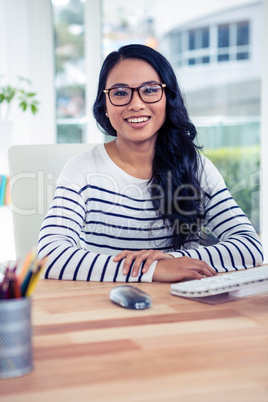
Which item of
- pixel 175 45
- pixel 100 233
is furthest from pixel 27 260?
pixel 175 45

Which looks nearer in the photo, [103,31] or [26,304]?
[26,304]

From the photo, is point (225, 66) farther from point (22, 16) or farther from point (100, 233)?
point (100, 233)

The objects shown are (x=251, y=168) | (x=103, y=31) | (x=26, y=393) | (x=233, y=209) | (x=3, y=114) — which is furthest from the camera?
(x=251, y=168)

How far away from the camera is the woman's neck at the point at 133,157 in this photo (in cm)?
175

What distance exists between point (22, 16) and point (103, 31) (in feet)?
1.92

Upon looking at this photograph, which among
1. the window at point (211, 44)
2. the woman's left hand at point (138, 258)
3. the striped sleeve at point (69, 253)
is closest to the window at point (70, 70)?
the window at point (211, 44)

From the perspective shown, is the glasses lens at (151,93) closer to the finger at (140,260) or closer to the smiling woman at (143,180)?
the smiling woman at (143,180)

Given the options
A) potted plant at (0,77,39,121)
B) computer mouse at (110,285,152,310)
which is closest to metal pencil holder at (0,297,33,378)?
computer mouse at (110,285,152,310)

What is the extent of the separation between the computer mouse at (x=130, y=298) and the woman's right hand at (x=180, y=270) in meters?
0.20

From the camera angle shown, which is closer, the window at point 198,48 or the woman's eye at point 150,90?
the woman's eye at point 150,90

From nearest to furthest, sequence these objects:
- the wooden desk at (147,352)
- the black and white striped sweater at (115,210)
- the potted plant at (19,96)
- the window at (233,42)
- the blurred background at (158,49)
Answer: the wooden desk at (147,352) < the black and white striped sweater at (115,210) < the potted plant at (19,96) < the blurred background at (158,49) < the window at (233,42)

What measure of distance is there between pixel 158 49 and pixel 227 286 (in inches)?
122

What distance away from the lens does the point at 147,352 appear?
752 mm

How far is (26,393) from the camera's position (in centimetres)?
62
